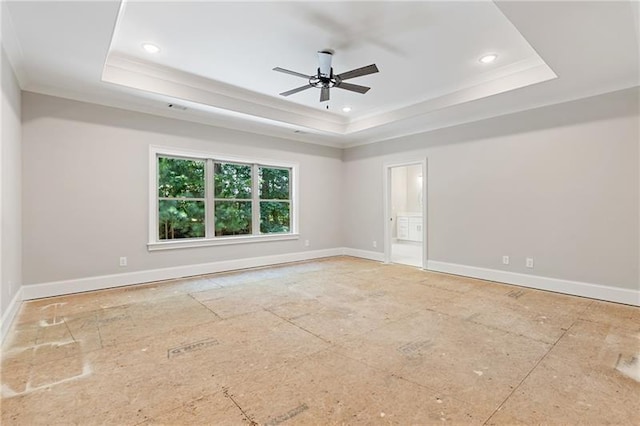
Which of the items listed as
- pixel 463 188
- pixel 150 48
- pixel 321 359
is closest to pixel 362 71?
pixel 150 48

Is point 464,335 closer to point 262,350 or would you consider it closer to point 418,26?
point 262,350

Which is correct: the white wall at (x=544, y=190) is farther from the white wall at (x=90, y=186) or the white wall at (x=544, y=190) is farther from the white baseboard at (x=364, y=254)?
the white wall at (x=90, y=186)

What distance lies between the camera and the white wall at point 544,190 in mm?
3869

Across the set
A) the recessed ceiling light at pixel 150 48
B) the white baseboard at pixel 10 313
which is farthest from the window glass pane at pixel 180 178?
the white baseboard at pixel 10 313

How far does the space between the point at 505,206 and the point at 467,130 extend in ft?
4.68

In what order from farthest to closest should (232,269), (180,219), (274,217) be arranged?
(274,217)
(232,269)
(180,219)

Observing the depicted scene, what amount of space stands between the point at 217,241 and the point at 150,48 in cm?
318

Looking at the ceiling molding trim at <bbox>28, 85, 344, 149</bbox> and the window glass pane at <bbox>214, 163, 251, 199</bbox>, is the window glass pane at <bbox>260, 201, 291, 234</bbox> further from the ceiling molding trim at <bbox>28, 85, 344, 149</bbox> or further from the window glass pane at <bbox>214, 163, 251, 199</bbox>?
the ceiling molding trim at <bbox>28, 85, 344, 149</bbox>

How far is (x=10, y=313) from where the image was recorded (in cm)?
316

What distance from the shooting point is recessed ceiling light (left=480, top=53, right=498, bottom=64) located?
364 centimetres

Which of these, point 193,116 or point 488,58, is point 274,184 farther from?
point 488,58

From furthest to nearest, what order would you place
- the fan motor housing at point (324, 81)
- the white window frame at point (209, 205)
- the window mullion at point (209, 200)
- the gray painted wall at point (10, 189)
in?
the window mullion at point (209, 200), the white window frame at point (209, 205), the fan motor housing at point (324, 81), the gray painted wall at point (10, 189)

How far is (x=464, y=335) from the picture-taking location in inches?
112

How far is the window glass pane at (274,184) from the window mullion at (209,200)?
106 cm
